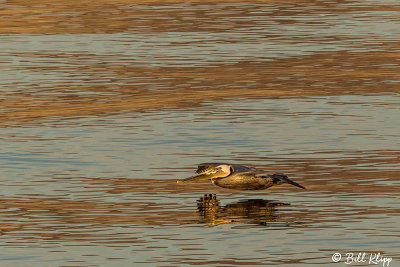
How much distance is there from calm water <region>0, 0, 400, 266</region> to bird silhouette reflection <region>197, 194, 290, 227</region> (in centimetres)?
2

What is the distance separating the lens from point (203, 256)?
10320 millimetres

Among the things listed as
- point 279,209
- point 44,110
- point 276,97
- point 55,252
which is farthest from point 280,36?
point 55,252

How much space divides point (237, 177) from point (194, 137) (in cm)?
363

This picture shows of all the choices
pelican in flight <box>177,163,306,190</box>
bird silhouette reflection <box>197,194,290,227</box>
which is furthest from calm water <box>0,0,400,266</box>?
pelican in flight <box>177,163,306,190</box>

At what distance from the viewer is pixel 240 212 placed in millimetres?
11969

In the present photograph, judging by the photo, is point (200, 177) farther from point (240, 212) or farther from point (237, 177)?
point (240, 212)

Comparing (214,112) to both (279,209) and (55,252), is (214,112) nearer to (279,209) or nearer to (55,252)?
(279,209)

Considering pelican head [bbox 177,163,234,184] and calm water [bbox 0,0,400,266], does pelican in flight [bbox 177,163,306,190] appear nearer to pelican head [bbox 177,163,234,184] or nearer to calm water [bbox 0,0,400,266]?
pelican head [bbox 177,163,234,184]

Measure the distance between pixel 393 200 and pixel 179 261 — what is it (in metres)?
2.95

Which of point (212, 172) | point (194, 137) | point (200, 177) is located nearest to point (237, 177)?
point (212, 172)

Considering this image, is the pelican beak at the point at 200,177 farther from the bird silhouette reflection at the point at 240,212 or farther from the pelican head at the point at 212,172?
the bird silhouette reflection at the point at 240,212

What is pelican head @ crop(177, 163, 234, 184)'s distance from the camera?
12695mm
